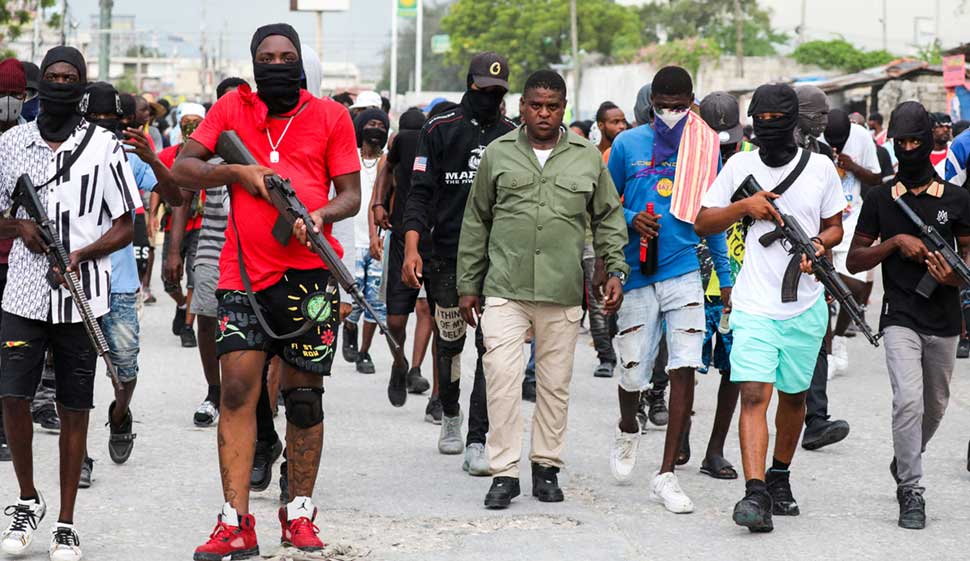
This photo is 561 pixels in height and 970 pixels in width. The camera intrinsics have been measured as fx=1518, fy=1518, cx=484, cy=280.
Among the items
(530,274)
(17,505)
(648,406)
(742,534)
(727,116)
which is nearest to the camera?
(17,505)

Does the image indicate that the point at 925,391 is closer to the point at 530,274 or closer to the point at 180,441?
the point at 530,274

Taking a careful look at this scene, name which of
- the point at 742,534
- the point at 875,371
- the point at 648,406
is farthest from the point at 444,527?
the point at 875,371

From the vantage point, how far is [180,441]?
8867 millimetres

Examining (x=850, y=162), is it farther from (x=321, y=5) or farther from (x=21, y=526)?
(x=321, y=5)

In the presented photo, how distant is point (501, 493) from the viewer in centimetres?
709

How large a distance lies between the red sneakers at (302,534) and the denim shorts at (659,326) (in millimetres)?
2019

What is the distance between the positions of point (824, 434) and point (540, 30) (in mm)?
85901

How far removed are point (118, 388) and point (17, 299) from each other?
1.96 feet


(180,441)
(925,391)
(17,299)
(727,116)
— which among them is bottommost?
(180,441)

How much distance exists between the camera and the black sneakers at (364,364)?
11.9 metres

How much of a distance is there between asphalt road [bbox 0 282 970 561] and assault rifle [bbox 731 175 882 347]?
3.15 ft

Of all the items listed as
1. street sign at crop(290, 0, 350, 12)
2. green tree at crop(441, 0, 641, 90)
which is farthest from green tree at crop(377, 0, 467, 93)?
street sign at crop(290, 0, 350, 12)

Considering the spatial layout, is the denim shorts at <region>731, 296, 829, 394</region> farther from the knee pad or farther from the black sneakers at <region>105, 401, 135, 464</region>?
the black sneakers at <region>105, 401, 135, 464</region>

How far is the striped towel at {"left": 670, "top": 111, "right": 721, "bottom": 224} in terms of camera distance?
24.4ft
